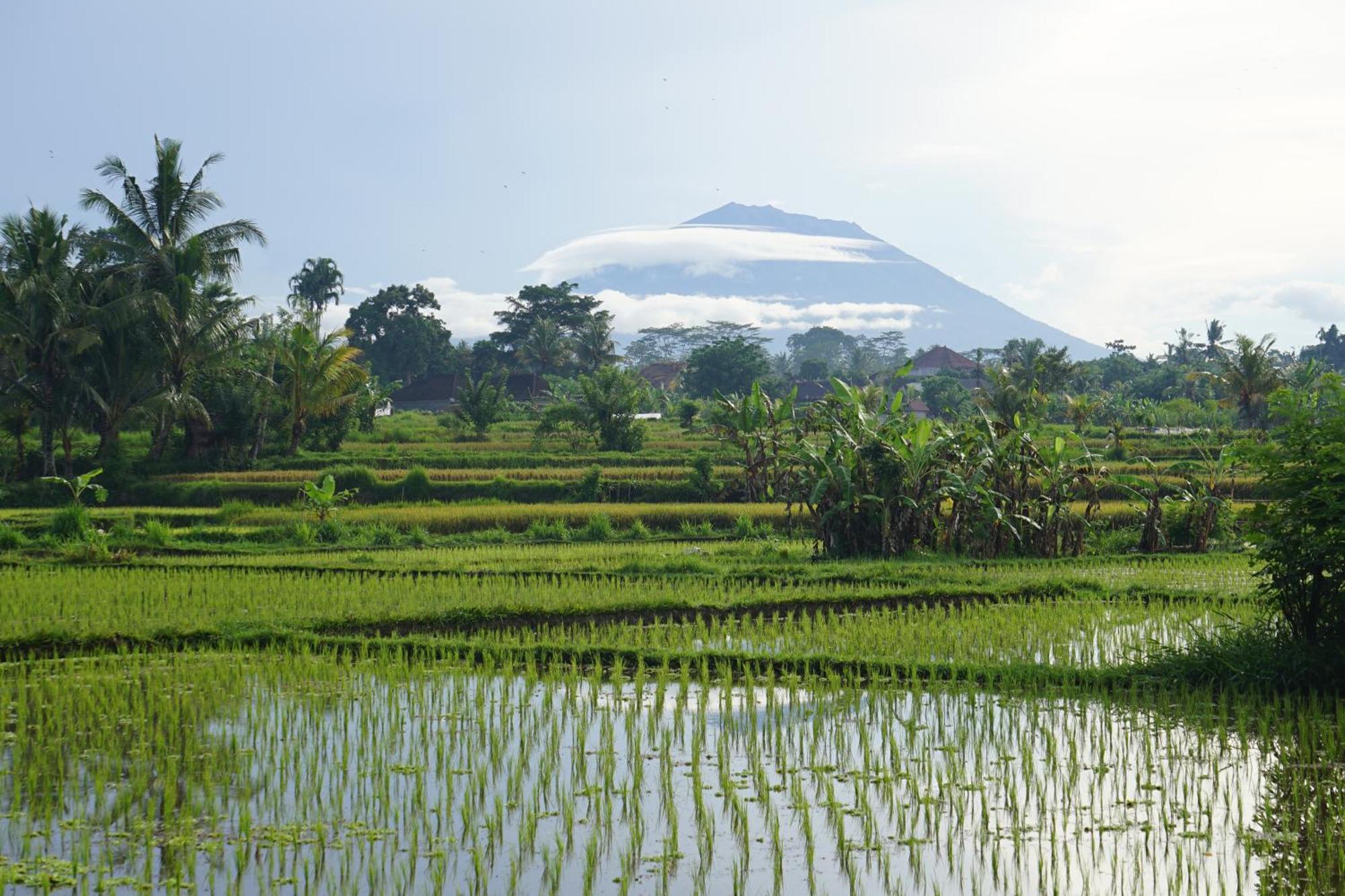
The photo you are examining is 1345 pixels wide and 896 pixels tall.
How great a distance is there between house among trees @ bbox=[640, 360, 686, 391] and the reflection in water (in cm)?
6892

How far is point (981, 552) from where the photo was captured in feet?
49.7

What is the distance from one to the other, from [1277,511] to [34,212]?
85.0 feet

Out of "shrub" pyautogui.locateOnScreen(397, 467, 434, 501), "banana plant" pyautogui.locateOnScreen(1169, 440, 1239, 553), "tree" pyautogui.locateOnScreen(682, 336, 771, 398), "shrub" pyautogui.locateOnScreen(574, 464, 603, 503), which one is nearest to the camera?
"banana plant" pyautogui.locateOnScreen(1169, 440, 1239, 553)

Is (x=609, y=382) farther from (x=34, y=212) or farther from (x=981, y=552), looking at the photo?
(x=981, y=552)

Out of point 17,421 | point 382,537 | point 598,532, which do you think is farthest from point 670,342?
point 382,537

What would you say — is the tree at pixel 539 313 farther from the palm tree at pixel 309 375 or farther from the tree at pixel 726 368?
the palm tree at pixel 309 375

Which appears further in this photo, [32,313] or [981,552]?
[32,313]

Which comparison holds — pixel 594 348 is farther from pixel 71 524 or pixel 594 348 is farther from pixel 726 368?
pixel 71 524

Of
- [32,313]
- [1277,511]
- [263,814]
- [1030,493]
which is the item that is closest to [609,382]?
[32,313]

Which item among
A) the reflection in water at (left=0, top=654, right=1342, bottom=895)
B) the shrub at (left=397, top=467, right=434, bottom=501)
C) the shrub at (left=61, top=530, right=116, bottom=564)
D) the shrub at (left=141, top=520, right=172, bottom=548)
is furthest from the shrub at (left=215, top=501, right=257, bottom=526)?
the reflection in water at (left=0, top=654, right=1342, bottom=895)

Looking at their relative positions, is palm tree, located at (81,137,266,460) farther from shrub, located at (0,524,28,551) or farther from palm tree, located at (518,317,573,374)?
palm tree, located at (518,317,573,374)

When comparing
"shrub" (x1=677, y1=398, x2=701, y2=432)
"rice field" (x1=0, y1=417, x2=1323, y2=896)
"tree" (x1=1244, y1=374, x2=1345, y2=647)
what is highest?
"shrub" (x1=677, y1=398, x2=701, y2=432)

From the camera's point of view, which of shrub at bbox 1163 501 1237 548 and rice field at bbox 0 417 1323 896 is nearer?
rice field at bbox 0 417 1323 896

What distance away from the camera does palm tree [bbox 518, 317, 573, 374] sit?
57281 mm
